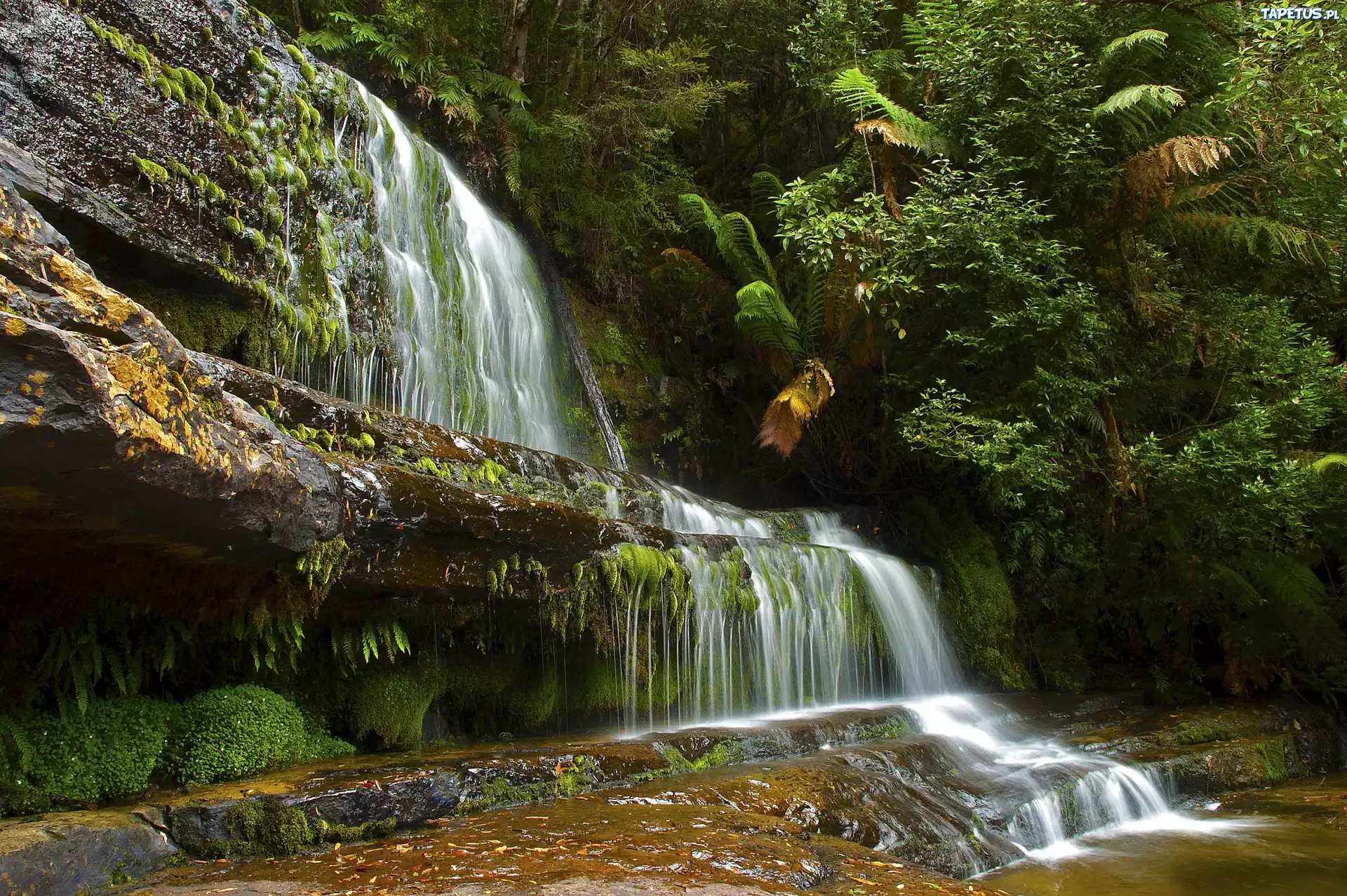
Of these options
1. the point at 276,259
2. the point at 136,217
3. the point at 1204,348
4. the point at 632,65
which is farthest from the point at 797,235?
the point at 136,217

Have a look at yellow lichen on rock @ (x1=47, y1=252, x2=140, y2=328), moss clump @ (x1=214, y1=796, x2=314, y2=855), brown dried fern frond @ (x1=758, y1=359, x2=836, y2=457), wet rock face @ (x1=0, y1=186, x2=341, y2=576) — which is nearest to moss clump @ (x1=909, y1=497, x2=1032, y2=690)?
brown dried fern frond @ (x1=758, y1=359, x2=836, y2=457)

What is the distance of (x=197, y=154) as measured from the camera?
243 inches

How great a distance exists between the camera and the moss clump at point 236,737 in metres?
4.05

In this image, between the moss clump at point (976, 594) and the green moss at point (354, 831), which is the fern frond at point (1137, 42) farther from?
the green moss at point (354, 831)

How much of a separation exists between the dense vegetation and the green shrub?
702 centimetres

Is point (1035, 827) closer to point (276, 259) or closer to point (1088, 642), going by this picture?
point (1088, 642)

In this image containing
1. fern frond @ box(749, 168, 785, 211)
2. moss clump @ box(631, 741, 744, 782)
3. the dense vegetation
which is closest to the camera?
moss clump @ box(631, 741, 744, 782)

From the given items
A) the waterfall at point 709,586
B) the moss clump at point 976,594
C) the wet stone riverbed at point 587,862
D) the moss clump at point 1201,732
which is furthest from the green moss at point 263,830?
the moss clump at point 976,594

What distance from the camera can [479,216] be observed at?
9.89 meters

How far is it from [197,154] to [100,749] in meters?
4.41

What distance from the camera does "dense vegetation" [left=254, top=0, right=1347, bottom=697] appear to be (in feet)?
28.4

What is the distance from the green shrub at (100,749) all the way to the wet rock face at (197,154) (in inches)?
110

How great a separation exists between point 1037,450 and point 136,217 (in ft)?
26.1

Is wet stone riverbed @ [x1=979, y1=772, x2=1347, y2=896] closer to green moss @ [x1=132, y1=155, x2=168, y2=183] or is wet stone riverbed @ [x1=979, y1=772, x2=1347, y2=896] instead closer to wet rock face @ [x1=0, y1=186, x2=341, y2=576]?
wet rock face @ [x1=0, y1=186, x2=341, y2=576]
